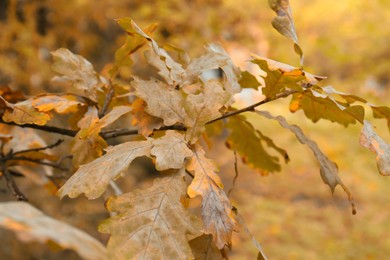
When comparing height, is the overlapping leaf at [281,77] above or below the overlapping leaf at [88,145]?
above

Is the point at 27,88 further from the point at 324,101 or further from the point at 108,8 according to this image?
the point at 324,101

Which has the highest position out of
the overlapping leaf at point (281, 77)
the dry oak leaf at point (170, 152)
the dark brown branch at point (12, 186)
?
the overlapping leaf at point (281, 77)

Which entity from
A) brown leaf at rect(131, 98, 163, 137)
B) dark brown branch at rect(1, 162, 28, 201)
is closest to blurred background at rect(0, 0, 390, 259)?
dark brown branch at rect(1, 162, 28, 201)

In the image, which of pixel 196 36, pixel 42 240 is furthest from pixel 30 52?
pixel 42 240

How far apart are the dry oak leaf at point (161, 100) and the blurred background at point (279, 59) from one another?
1378mm

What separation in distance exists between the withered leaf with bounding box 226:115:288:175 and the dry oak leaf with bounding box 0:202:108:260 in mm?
450

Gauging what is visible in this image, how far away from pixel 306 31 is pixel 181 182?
3.87 meters

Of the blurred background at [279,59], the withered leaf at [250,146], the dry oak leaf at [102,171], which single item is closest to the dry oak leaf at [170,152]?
the dry oak leaf at [102,171]

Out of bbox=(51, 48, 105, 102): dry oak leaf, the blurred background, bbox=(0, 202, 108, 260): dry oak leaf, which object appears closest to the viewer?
bbox=(0, 202, 108, 260): dry oak leaf

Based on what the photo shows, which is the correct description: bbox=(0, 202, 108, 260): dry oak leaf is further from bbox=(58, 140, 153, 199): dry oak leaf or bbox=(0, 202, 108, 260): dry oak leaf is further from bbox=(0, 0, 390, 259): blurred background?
bbox=(0, 0, 390, 259): blurred background

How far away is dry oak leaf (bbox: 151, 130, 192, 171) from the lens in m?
0.49

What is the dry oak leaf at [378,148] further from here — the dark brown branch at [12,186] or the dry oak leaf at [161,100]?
the dark brown branch at [12,186]

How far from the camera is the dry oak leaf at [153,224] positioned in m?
0.45

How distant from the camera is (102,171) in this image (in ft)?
1.60
